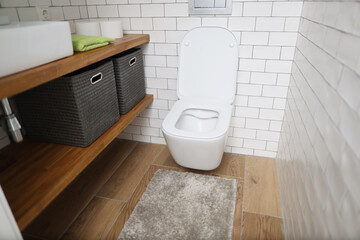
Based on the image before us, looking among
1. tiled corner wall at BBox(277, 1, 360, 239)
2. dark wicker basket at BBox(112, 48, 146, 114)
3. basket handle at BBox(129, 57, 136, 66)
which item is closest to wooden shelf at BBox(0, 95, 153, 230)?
dark wicker basket at BBox(112, 48, 146, 114)

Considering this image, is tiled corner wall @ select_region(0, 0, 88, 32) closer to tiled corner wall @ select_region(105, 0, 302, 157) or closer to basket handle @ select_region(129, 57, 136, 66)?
tiled corner wall @ select_region(105, 0, 302, 157)

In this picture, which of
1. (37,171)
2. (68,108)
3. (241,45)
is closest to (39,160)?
(37,171)

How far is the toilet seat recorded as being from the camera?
1289mm

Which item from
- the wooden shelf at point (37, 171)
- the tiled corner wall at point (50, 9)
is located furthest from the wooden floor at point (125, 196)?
the tiled corner wall at point (50, 9)

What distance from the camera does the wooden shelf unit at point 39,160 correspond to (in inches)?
31.1

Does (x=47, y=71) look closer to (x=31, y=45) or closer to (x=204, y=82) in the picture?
(x=31, y=45)

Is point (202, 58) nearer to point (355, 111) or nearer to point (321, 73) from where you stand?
point (321, 73)

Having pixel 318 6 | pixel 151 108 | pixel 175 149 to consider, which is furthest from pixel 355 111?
pixel 151 108

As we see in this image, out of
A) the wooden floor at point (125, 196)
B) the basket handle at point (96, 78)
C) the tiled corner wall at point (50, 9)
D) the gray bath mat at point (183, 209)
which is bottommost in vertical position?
the wooden floor at point (125, 196)

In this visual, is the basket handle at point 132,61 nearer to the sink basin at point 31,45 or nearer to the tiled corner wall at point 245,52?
the tiled corner wall at point 245,52

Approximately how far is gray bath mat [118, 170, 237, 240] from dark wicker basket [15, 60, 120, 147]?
0.51 metres

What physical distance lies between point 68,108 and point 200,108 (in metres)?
0.80

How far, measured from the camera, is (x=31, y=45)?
83 cm

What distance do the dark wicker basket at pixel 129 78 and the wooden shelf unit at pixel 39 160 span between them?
130mm
